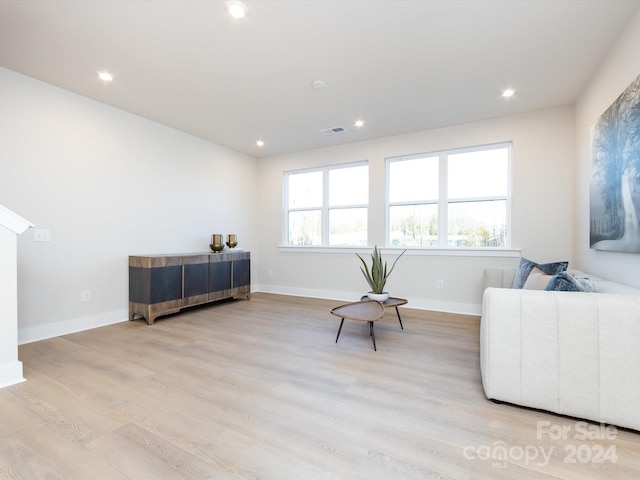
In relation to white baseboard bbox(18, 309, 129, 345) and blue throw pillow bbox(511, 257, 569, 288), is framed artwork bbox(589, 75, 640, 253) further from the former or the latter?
white baseboard bbox(18, 309, 129, 345)

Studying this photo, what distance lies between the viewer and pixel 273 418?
1.66 meters

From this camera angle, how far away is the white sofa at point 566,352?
1.53 metres

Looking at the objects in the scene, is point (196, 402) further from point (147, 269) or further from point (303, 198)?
point (303, 198)

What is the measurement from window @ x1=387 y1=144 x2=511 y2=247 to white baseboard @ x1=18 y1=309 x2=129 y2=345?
3.74m

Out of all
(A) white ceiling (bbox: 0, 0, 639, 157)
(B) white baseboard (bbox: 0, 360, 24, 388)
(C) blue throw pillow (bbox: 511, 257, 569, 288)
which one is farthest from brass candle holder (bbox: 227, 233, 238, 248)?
(C) blue throw pillow (bbox: 511, 257, 569, 288)

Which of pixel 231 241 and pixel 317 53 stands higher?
pixel 317 53

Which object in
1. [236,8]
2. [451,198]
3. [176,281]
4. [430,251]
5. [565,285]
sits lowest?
[176,281]

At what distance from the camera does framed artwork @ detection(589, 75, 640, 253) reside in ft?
6.51

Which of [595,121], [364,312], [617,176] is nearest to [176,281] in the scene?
[364,312]

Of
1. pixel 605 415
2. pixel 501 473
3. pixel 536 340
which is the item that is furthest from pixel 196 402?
pixel 605 415

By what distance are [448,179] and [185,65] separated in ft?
11.2

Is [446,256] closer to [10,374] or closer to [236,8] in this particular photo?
[236,8]

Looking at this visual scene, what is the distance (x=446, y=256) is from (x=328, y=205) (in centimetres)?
204

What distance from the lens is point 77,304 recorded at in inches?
129
